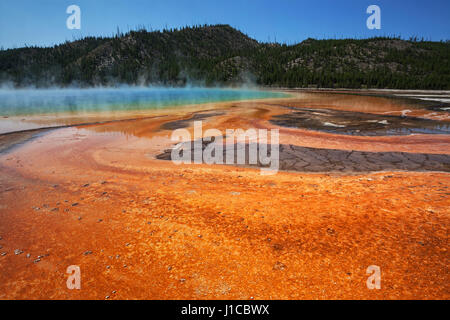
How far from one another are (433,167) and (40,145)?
14077mm

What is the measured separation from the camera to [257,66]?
111 meters

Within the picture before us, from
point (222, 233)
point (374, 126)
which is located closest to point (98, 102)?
point (374, 126)

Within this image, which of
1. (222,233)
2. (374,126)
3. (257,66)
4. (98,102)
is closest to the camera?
(222,233)

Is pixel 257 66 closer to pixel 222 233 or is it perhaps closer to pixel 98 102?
pixel 98 102

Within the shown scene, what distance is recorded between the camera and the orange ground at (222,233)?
9.05 ft

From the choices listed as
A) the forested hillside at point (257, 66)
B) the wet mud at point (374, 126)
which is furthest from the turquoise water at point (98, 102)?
the forested hillside at point (257, 66)

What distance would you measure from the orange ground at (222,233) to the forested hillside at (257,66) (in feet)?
232

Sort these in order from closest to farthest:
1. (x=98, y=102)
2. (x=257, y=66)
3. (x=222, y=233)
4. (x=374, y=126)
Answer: (x=222, y=233) < (x=374, y=126) < (x=98, y=102) < (x=257, y=66)

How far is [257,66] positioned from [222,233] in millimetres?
117787

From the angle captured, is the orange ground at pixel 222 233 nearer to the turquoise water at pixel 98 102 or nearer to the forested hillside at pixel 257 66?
the turquoise water at pixel 98 102

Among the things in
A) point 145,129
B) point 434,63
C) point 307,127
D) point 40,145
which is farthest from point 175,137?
point 434,63

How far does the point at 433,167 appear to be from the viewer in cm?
663

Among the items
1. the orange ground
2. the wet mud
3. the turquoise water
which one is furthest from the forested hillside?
the orange ground

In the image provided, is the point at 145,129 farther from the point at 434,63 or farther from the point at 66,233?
the point at 434,63
